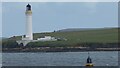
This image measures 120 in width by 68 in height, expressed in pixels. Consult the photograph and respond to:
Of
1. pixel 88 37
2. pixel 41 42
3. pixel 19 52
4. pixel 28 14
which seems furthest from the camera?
pixel 88 37

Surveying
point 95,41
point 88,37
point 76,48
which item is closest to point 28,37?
point 76,48

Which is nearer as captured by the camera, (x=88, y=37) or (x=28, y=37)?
(x=28, y=37)

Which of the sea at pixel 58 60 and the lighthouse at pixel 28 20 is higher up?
the lighthouse at pixel 28 20

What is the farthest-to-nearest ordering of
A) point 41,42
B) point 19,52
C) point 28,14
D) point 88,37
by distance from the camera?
point 88,37 < point 41,42 < point 19,52 < point 28,14

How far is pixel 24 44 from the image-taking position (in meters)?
143

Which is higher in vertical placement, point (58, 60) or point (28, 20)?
point (28, 20)

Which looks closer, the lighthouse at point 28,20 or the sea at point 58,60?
the sea at point 58,60

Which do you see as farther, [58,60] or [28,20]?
[28,20]

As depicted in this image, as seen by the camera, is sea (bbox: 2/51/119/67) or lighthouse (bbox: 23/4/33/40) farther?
lighthouse (bbox: 23/4/33/40)

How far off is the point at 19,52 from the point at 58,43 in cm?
1203

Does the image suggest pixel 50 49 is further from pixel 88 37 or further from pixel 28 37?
pixel 88 37

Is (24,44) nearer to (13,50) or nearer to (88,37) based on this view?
(13,50)

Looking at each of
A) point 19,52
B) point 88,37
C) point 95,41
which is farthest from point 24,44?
point 88,37

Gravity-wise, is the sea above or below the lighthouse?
below
